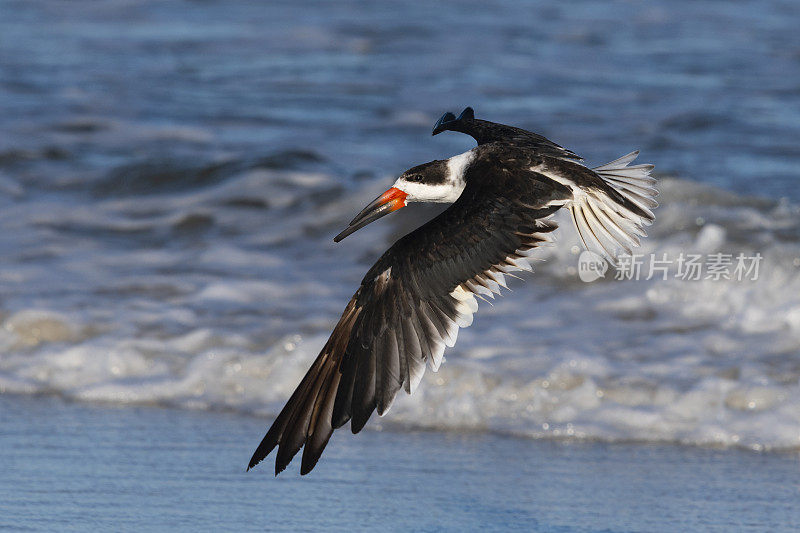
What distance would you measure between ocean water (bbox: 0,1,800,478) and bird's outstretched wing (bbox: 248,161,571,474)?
3.41ft

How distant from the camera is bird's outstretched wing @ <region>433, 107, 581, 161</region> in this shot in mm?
4637

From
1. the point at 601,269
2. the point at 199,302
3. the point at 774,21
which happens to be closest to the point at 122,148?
the point at 199,302

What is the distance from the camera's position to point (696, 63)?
12.7 m

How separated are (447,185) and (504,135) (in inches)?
24.6

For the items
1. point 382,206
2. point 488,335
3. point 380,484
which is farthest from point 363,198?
point 380,484

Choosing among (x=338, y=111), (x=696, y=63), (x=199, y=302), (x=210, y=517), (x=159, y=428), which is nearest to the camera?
(x=210, y=517)

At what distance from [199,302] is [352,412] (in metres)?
2.90

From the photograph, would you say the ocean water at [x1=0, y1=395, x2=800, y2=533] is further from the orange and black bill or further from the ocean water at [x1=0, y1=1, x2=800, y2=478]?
the orange and black bill

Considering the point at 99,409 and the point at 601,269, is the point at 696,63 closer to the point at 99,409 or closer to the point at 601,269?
the point at 601,269

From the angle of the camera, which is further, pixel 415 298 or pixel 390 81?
pixel 390 81

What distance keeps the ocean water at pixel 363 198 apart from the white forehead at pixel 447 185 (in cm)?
109

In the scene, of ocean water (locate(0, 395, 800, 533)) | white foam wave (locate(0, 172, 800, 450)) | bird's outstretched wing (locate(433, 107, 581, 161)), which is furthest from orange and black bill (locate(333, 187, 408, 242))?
white foam wave (locate(0, 172, 800, 450))

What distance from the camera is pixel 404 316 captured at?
12.8ft

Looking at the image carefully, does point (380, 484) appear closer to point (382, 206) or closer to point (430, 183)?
point (382, 206)
